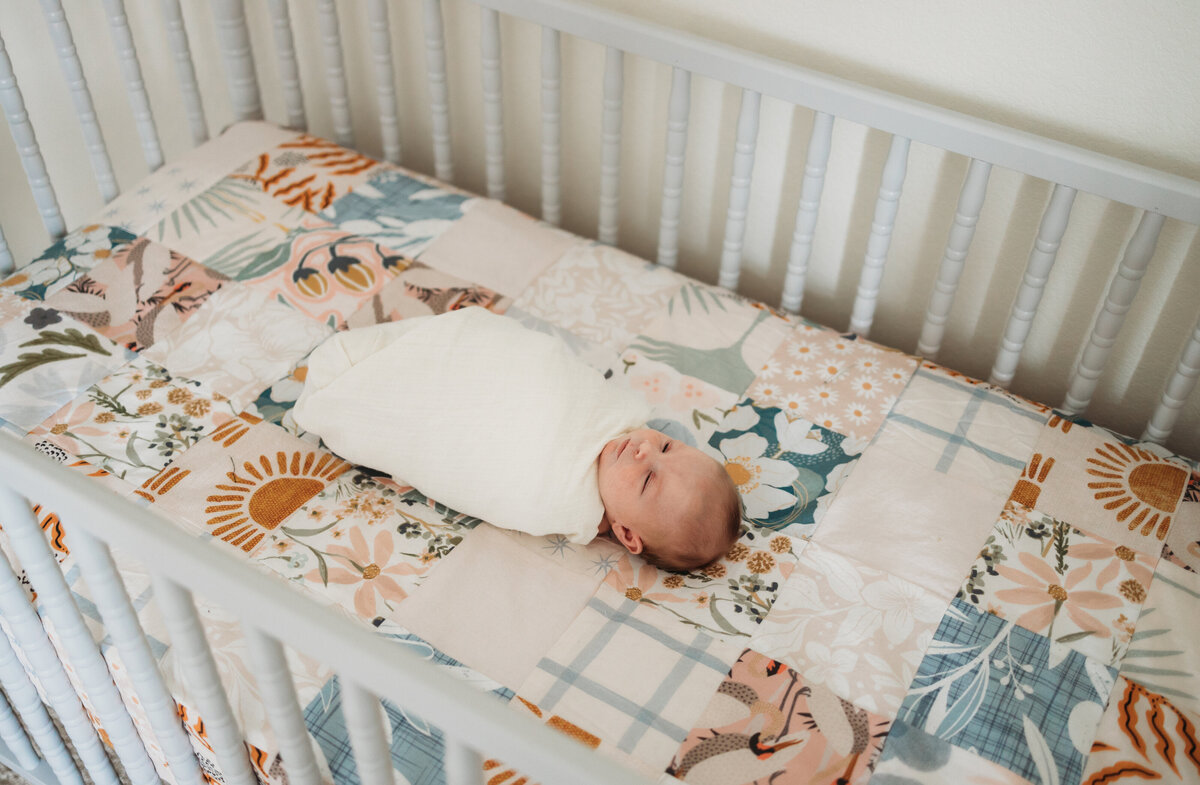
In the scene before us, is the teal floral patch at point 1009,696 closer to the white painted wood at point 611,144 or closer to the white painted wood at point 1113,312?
the white painted wood at point 1113,312

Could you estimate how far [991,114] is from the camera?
48.1 inches

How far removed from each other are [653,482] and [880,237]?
492 mm

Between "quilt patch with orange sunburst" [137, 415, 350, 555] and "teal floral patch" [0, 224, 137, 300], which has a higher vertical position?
"teal floral patch" [0, 224, 137, 300]

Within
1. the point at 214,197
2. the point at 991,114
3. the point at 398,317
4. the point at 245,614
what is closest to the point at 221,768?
the point at 245,614

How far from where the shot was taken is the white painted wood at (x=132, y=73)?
5.04ft

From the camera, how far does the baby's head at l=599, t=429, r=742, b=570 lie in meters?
1.03

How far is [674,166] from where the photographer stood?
1.41 metres

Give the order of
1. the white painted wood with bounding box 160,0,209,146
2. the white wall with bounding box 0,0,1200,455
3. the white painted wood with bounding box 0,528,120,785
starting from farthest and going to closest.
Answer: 1. the white painted wood with bounding box 160,0,209,146
2. the white wall with bounding box 0,0,1200,455
3. the white painted wood with bounding box 0,528,120,785

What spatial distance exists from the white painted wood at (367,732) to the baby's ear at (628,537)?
0.39 m

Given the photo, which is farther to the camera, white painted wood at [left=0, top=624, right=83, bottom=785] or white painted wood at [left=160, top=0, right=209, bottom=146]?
white painted wood at [left=160, top=0, right=209, bottom=146]

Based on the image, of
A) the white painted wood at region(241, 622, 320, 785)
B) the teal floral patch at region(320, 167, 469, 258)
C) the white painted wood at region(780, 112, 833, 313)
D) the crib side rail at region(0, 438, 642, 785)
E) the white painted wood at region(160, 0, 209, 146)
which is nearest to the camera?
the crib side rail at region(0, 438, 642, 785)

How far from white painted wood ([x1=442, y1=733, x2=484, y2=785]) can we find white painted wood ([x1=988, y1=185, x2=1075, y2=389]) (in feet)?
3.00

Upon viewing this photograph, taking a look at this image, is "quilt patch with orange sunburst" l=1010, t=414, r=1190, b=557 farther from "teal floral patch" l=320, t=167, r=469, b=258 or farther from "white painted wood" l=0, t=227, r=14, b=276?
"white painted wood" l=0, t=227, r=14, b=276

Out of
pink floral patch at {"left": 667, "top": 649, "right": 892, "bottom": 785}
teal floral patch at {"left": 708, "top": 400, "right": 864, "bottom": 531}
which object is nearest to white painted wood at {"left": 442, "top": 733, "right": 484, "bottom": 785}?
pink floral patch at {"left": 667, "top": 649, "right": 892, "bottom": 785}
